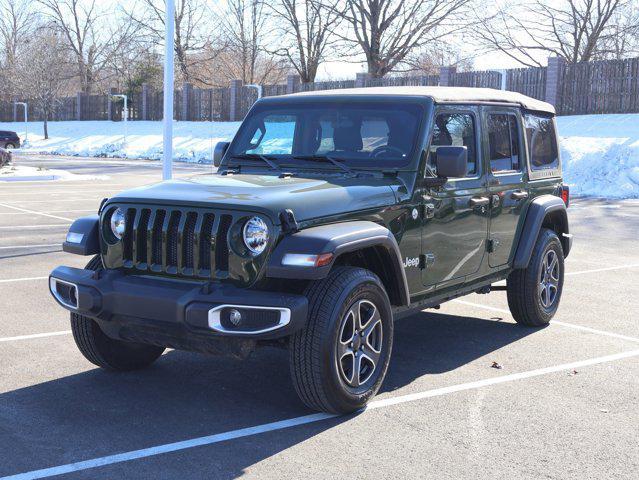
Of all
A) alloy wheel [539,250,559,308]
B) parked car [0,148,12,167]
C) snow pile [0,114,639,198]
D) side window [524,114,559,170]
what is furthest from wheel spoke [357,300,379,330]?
parked car [0,148,12,167]

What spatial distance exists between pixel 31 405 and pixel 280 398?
4.93 ft

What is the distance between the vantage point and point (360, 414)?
5000 millimetres

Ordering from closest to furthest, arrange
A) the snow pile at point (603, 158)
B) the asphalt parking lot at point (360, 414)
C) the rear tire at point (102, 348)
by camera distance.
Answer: the asphalt parking lot at point (360, 414)
the rear tire at point (102, 348)
the snow pile at point (603, 158)

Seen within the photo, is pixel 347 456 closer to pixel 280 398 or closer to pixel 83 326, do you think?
pixel 280 398

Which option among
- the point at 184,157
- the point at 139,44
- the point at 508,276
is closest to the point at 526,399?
the point at 508,276

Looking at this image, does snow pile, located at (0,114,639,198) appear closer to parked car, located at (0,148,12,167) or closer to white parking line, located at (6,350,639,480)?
parked car, located at (0,148,12,167)

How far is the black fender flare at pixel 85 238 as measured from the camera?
522 cm

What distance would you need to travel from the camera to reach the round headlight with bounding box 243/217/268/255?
461 cm

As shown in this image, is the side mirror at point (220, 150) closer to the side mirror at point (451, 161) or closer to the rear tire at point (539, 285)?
the side mirror at point (451, 161)

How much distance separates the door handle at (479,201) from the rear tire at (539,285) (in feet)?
3.43

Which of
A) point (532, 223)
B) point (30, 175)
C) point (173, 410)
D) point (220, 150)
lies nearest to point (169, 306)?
point (173, 410)

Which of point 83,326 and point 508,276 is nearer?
point 83,326

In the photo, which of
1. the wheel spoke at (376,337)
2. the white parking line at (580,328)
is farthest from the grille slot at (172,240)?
the white parking line at (580,328)

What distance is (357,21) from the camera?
45.4 m
